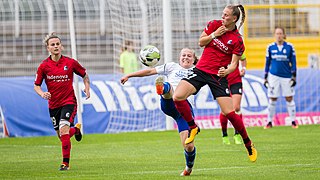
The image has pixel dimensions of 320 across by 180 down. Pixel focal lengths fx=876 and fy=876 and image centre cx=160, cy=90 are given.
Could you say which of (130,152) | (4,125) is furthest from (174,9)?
(130,152)

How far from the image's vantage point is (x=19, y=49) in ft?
90.5

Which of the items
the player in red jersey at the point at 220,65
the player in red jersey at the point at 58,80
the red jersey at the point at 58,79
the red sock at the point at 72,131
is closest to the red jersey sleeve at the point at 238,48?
the player in red jersey at the point at 220,65

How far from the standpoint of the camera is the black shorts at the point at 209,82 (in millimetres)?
11516

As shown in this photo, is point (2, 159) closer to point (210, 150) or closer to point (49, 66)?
point (49, 66)

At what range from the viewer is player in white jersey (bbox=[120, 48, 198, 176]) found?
11281mm

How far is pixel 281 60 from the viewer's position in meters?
21.9

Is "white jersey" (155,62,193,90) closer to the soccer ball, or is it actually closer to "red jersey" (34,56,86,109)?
the soccer ball

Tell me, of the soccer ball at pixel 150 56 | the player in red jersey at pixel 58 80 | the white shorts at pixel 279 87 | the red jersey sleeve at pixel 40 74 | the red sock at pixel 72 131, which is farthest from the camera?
the white shorts at pixel 279 87

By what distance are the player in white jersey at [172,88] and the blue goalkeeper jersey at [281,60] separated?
8.59m

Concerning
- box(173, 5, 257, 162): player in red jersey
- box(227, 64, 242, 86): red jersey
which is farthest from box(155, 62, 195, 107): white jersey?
box(227, 64, 242, 86): red jersey

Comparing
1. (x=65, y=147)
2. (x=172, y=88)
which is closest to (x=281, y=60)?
(x=65, y=147)

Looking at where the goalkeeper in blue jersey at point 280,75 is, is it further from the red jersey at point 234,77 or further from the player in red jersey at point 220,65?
the player in red jersey at point 220,65

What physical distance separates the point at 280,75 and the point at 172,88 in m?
10.8

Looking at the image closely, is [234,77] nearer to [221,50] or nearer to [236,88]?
[236,88]
